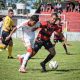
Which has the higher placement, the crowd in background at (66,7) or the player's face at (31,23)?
the player's face at (31,23)

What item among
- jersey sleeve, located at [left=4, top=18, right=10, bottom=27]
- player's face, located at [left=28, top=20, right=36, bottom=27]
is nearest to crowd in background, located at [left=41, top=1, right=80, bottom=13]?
jersey sleeve, located at [left=4, top=18, right=10, bottom=27]

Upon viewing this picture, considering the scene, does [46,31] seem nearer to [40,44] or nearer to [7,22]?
[40,44]

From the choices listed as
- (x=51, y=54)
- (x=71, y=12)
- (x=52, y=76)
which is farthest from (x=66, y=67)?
(x=71, y=12)

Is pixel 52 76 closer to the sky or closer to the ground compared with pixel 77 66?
closer to the sky

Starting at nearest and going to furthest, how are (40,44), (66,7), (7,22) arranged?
(40,44), (7,22), (66,7)

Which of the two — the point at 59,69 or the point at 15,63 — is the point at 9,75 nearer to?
the point at 59,69

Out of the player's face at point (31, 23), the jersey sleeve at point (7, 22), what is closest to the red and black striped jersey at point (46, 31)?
the player's face at point (31, 23)

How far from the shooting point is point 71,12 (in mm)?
40344

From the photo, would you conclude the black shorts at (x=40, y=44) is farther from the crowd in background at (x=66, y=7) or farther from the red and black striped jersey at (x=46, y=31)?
the crowd in background at (x=66, y=7)

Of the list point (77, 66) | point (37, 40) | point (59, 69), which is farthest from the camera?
point (77, 66)

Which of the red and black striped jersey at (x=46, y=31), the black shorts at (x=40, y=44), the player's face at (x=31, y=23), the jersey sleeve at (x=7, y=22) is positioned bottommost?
the jersey sleeve at (x=7, y=22)

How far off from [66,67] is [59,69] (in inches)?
23.1

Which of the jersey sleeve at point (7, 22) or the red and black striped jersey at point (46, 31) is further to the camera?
the jersey sleeve at point (7, 22)

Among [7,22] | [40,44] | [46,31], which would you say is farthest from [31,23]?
[7,22]
